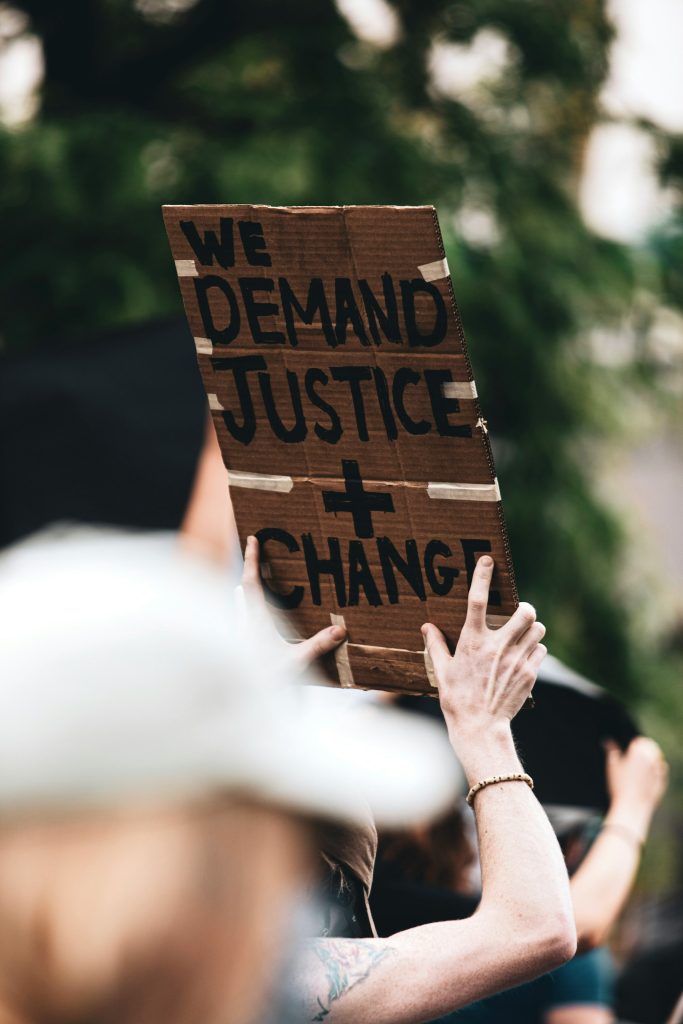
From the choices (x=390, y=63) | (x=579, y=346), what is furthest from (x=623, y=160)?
(x=390, y=63)

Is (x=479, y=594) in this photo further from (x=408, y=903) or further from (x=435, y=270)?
(x=408, y=903)

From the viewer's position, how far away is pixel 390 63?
4.62 meters

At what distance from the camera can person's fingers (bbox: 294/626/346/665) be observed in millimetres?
1415

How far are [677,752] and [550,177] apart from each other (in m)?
2.40

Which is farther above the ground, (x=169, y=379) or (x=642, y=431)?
(x=169, y=379)

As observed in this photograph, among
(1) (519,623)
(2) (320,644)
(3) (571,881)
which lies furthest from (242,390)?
(3) (571,881)

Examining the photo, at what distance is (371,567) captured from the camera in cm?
139

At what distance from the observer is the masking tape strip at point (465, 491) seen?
1.27m

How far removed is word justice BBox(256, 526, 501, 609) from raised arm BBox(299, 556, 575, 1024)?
6 cm

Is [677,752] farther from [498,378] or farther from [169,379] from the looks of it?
[169,379]

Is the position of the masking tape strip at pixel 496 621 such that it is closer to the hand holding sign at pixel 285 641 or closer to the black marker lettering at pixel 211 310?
the hand holding sign at pixel 285 641

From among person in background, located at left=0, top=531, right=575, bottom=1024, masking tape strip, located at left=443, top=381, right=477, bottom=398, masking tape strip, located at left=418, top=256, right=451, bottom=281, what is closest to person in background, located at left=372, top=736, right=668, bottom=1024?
person in background, located at left=0, top=531, right=575, bottom=1024

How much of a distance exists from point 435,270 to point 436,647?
16.7 inches

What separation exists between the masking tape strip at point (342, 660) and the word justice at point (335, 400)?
227 mm
